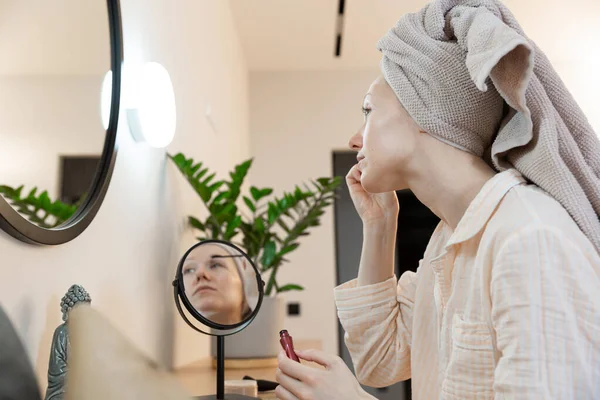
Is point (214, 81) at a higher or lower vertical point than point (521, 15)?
lower

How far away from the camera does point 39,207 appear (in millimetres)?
→ 910

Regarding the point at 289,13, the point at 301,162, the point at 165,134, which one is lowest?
the point at 165,134

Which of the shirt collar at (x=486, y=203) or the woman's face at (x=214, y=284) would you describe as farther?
the woman's face at (x=214, y=284)

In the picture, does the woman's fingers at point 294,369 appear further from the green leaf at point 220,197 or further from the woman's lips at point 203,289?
the green leaf at point 220,197

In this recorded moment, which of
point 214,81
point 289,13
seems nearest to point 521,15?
point 289,13

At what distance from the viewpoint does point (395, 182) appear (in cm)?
104

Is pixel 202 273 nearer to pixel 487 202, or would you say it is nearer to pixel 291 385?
pixel 291 385

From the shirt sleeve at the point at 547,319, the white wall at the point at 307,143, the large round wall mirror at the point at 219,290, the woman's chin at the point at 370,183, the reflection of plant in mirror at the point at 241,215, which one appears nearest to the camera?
the shirt sleeve at the point at 547,319

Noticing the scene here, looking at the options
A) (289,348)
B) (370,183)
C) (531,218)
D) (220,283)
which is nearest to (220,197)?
(220,283)

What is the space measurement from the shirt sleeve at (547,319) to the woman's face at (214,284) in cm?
62

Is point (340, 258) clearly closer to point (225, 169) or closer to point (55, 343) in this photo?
point (225, 169)

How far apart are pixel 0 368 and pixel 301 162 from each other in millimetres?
3492

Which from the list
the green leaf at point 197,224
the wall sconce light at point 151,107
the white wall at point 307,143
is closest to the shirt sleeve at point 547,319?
the wall sconce light at point 151,107

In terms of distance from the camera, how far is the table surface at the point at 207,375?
1.34 meters
